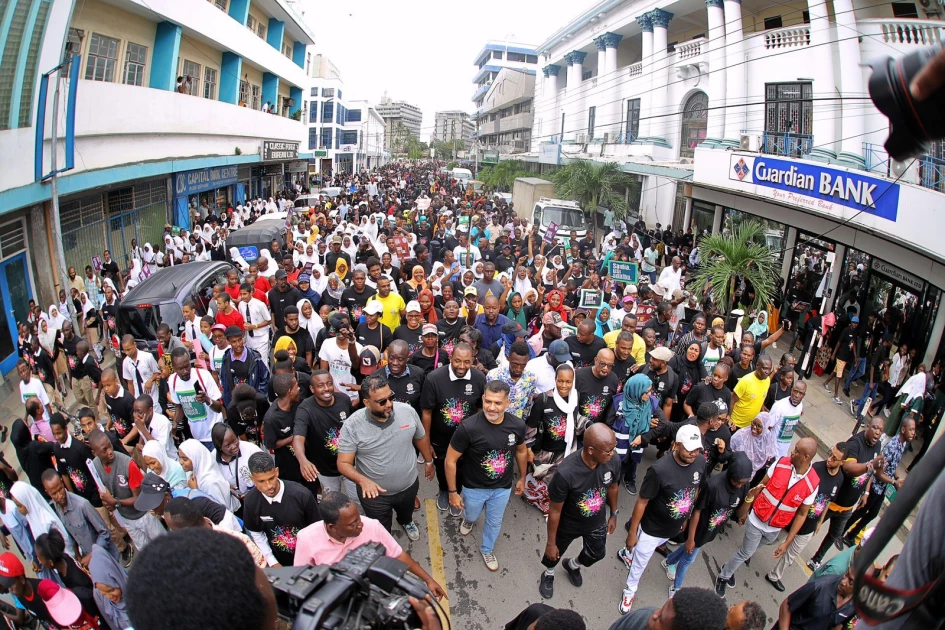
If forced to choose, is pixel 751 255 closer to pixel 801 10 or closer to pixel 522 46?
pixel 801 10

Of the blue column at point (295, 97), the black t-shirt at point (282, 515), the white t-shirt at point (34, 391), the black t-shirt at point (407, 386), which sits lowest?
the black t-shirt at point (282, 515)

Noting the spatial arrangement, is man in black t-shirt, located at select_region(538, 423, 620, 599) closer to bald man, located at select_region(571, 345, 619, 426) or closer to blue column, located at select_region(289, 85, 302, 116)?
bald man, located at select_region(571, 345, 619, 426)

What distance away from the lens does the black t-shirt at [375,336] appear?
6.68 meters

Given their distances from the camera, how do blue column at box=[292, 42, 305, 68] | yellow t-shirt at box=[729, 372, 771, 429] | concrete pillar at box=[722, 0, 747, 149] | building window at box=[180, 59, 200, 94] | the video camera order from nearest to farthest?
1. the video camera
2. yellow t-shirt at box=[729, 372, 771, 429]
3. concrete pillar at box=[722, 0, 747, 149]
4. building window at box=[180, 59, 200, 94]
5. blue column at box=[292, 42, 305, 68]

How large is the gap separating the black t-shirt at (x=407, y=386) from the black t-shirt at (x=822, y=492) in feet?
11.1

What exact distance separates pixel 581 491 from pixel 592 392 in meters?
1.40

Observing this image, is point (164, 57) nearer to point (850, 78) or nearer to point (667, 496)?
point (850, 78)

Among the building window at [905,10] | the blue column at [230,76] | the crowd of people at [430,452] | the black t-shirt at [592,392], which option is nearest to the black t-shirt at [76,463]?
the crowd of people at [430,452]

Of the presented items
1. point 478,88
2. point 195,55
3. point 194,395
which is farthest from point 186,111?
point 478,88

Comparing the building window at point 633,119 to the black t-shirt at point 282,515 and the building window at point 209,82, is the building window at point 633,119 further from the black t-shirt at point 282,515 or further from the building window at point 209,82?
the black t-shirt at point 282,515

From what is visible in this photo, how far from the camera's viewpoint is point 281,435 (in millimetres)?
4840

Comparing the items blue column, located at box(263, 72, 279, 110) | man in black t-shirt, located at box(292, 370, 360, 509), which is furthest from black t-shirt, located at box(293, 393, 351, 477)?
blue column, located at box(263, 72, 279, 110)

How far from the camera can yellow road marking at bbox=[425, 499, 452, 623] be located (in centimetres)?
471

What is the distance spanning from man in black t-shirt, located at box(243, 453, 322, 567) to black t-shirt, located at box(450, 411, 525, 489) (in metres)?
1.19
